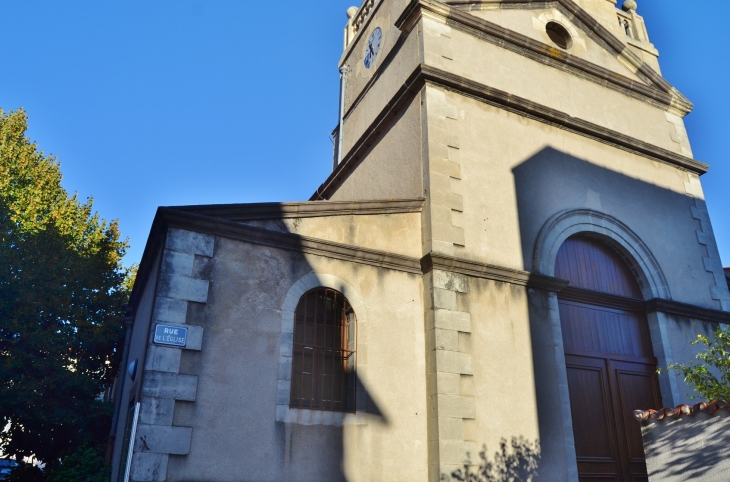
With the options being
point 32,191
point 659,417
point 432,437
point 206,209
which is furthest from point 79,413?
point 659,417

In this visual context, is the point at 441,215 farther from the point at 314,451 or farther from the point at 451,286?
the point at 314,451

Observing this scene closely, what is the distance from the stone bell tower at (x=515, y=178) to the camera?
27.3 feet

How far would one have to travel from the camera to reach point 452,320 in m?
8.31

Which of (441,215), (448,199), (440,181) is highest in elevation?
(440,181)

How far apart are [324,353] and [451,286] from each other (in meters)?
2.02

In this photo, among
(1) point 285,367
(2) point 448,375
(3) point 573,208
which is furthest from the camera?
(3) point 573,208

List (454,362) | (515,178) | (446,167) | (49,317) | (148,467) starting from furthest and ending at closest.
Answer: (49,317)
(515,178)
(446,167)
(454,362)
(148,467)

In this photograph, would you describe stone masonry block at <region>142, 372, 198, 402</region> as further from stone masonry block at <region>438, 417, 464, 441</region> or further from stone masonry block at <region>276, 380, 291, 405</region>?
stone masonry block at <region>438, 417, 464, 441</region>

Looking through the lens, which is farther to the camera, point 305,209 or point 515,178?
point 515,178

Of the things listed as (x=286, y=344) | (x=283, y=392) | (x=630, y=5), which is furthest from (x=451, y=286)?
(x=630, y=5)

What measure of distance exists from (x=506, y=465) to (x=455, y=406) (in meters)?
1.04

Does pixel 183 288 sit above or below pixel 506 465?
above

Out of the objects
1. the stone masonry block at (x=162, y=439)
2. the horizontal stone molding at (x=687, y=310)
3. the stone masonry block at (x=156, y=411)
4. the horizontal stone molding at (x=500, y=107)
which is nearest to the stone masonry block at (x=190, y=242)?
the stone masonry block at (x=156, y=411)

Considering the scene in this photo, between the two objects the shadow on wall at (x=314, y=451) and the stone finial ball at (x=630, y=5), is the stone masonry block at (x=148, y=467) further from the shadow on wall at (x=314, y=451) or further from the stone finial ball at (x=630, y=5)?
the stone finial ball at (x=630, y=5)
